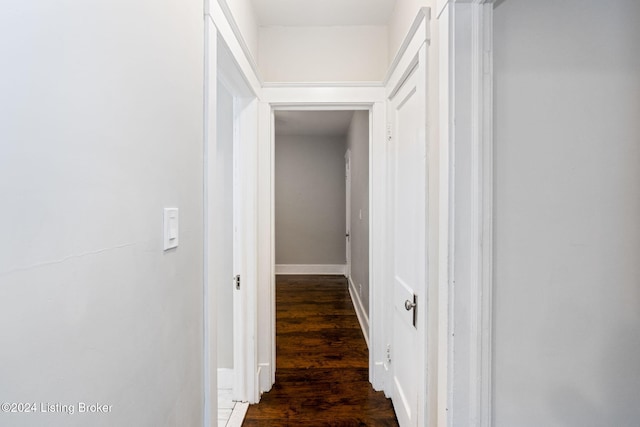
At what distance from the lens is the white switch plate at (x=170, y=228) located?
843 millimetres

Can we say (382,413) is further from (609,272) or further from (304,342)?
(609,272)

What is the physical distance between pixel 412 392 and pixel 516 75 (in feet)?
5.03

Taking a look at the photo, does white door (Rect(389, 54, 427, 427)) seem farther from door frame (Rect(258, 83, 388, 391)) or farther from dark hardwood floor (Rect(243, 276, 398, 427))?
dark hardwood floor (Rect(243, 276, 398, 427))

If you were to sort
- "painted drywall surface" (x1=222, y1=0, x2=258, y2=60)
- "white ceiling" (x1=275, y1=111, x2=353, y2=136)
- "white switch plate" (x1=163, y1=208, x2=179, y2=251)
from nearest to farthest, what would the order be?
"white switch plate" (x1=163, y1=208, x2=179, y2=251) → "painted drywall surface" (x1=222, y1=0, x2=258, y2=60) → "white ceiling" (x1=275, y1=111, x2=353, y2=136)

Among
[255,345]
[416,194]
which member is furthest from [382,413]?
[416,194]

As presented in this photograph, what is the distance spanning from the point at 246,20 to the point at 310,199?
398 centimetres

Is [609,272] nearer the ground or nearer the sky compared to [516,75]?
nearer the ground

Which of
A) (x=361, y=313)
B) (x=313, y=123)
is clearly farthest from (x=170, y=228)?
(x=313, y=123)

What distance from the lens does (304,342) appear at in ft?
9.50

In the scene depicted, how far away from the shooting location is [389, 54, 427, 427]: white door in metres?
1.36

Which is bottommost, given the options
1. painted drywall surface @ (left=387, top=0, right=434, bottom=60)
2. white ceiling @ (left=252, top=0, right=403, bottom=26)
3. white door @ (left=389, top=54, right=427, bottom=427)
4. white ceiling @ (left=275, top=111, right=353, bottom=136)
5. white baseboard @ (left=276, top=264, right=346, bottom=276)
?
white baseboard @ (left=276, top=264, right=346, bottom=276)

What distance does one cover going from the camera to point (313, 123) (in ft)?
15.5

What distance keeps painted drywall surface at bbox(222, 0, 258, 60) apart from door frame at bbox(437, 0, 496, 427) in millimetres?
988

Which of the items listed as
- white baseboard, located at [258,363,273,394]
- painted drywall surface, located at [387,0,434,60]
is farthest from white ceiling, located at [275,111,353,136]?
white baseboard, located at [258,363,273,394]
